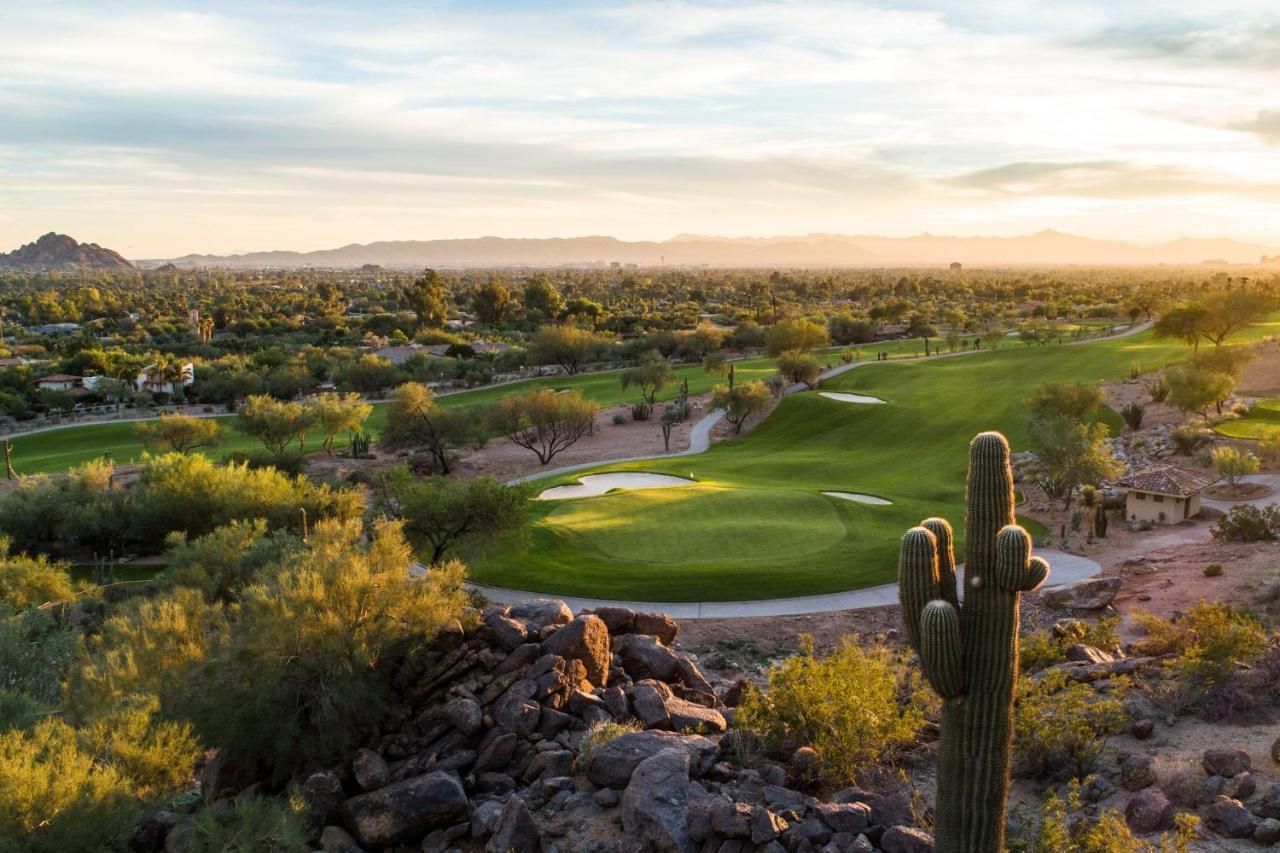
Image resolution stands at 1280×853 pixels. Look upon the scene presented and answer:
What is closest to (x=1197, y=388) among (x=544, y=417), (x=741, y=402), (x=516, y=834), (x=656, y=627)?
(x=741, y=402)

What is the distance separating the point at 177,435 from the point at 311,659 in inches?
1653

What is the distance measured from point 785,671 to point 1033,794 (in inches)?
170

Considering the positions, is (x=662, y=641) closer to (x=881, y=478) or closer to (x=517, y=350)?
(x=881, y=478)

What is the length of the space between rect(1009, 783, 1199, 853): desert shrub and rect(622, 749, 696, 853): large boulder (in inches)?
186

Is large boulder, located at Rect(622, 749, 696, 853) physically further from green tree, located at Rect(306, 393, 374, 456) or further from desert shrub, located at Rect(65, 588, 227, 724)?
green tree, located at Rect(306, 393, 374, 456)

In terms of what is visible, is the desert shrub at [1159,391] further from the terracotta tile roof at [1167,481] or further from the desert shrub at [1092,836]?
the desert shrub at [1092,836]

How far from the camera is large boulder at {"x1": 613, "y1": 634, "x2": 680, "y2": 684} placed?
63.8 ft

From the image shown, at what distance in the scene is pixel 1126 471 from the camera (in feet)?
138

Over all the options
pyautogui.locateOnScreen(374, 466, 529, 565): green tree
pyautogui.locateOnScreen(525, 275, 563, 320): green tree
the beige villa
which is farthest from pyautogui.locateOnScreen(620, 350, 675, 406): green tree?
pyautogui.locateOnScreen(525, 275, 563, 320): green tree

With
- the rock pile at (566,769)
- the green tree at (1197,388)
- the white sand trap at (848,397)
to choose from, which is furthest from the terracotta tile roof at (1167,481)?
the white sand trap at (848,397)

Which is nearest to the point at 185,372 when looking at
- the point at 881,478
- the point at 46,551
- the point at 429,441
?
the point at 429,441

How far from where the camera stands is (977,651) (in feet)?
38.3

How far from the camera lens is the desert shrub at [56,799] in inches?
521

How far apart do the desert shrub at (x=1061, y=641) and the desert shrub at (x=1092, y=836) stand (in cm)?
569
